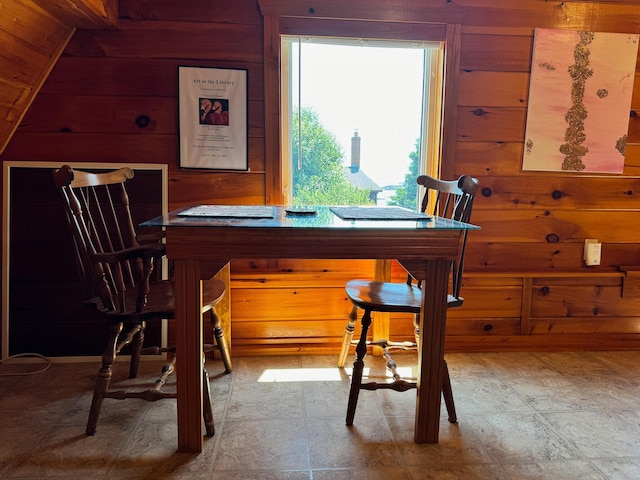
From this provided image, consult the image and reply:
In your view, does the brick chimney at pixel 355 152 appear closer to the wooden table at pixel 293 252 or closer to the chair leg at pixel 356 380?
the wooden table at pixel 293 252

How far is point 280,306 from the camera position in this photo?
2.41 metres

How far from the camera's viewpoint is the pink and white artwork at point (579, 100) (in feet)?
7.87

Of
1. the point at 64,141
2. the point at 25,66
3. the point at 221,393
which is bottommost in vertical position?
the point at 221,393

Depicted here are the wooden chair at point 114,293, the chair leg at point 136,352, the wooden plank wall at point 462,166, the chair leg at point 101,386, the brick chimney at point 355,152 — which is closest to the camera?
the wooden chair at point 114,293

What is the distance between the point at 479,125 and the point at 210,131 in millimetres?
1399

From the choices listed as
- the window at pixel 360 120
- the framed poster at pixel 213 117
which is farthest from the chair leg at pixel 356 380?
the framed poster at pixel 213 117

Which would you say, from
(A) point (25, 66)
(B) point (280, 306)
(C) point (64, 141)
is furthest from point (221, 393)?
(A) point (25, 66)

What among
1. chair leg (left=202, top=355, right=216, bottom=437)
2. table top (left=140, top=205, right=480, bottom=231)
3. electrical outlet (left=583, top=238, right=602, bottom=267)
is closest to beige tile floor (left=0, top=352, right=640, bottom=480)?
chair leg (left=202, top=355, right=216, bottom=437)

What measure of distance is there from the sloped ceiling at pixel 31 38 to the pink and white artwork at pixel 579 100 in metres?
2.14

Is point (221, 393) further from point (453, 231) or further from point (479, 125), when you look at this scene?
point (479, 125)

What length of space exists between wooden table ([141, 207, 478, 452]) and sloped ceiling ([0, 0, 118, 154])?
105cm

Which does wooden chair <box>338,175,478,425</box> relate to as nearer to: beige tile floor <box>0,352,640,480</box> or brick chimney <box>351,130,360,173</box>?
beige tile floor <box>0,352,640,480</box>

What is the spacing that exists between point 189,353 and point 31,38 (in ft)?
5.02

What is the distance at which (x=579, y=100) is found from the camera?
8.00ft
